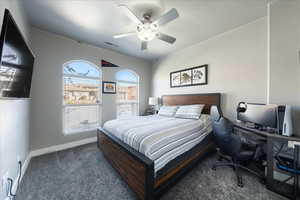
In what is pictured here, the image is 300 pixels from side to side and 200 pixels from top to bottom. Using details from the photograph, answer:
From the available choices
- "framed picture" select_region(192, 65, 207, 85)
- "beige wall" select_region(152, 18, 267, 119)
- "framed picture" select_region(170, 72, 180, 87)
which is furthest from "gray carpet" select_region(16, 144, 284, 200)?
"framed picture" select_region(170, 72, 180, 87)

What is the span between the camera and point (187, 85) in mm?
3514

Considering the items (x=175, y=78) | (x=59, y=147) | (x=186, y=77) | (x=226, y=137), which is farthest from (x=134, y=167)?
(x=175, y=78)

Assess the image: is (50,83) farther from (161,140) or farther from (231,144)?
(231,144)

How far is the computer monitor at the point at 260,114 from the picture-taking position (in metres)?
1.69

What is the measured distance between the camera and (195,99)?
324 cm

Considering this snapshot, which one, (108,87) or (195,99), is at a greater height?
(108,87)

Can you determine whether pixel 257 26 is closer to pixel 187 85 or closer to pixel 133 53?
pixel 187 85

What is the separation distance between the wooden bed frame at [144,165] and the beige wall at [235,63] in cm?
118

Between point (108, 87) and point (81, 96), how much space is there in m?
0.82

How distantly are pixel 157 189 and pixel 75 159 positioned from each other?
1935mm

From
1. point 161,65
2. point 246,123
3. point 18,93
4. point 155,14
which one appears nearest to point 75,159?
point 18,93

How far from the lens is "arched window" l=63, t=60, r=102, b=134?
3.02 metres

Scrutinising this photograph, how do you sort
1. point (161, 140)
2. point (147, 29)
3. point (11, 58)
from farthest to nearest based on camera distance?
point (147, 29)
point (161, 140)
point (11, 58)

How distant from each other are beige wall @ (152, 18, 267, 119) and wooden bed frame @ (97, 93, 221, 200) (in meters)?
1.18
